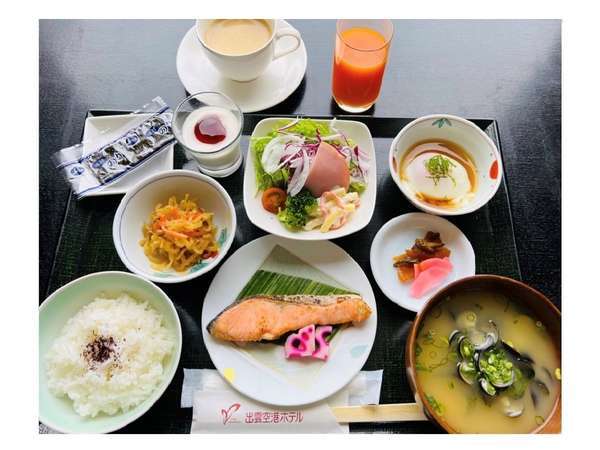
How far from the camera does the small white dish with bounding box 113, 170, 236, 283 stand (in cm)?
170

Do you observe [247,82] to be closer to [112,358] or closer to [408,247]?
[408,247]

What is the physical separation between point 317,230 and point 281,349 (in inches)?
18.2

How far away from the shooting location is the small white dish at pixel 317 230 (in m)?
1.79

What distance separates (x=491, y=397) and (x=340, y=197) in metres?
0.88

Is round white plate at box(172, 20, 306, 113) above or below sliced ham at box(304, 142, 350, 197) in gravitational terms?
above

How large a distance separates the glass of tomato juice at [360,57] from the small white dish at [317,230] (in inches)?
7.1

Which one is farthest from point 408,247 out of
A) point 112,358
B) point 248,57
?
point 112,358

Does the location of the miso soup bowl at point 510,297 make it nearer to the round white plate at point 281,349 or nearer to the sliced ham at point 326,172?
the round white plate at point 281,349

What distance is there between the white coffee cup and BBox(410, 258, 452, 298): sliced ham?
1093mm

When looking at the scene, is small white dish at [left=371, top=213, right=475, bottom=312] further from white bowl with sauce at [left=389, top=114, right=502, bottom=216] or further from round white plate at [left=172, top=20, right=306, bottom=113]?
round white plate at [left=172, top=20, right=306, bottom=113]

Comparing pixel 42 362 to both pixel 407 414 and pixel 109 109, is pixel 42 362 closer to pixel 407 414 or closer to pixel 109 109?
pixel 109 109

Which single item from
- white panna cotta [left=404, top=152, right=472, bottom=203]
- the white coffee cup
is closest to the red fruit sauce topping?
the white coffee cup

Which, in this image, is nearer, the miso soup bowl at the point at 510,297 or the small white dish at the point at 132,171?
the miso soup bowl at the point at 510,297

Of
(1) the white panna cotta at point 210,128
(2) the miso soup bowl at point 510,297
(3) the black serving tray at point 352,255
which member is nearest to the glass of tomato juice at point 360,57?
(3) the black serving tray at point 352,255
